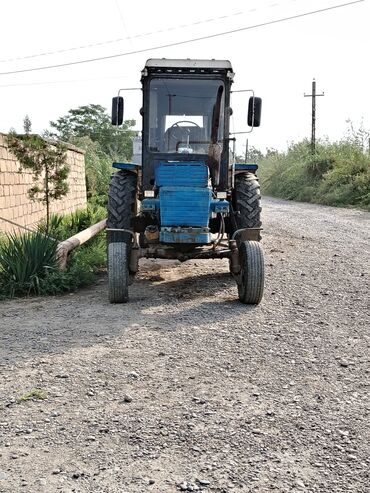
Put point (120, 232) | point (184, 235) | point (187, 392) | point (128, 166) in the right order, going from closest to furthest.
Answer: point (187, 392)
point (184, 235)
point (120, 232)
point (128, 166)

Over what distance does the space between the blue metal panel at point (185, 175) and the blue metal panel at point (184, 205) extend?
172 millimetres

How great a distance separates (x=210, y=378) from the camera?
395 centimetres

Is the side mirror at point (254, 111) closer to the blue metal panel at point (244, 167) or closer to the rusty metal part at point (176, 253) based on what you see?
the blue metal panel at point (244, 167)

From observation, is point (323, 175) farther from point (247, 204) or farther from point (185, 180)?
point (185, 180)

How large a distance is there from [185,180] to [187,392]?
3154 mm

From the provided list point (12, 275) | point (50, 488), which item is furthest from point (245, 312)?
point (50, 488)

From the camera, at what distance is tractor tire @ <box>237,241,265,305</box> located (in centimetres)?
601

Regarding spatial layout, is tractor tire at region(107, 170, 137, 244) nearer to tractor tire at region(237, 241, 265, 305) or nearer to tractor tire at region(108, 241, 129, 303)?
tractor tire at region(108, 241, 129, 303)

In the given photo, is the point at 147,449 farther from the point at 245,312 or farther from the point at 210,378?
the point at 245,312

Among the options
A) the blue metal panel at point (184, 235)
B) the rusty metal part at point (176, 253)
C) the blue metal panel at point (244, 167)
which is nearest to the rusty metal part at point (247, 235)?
the rusty metal part at point (176, 253)

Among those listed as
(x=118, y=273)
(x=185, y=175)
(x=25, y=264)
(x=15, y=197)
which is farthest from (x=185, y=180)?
(x=15, y=197)

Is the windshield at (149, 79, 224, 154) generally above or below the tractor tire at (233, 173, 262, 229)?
above

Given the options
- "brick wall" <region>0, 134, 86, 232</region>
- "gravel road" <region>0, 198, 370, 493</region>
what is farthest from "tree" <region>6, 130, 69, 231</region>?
"gravel road" <region>0, 198, 370, 493</region>

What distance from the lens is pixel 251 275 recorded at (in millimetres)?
6016
